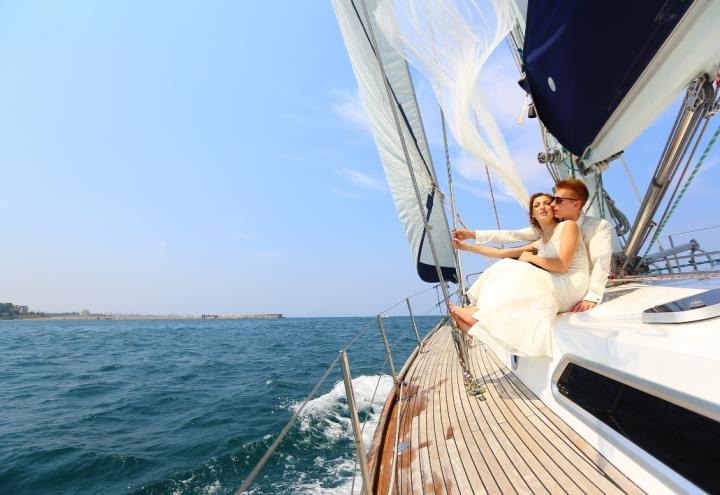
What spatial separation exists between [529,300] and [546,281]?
9.4 inches

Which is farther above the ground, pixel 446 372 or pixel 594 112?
pixel 594 112

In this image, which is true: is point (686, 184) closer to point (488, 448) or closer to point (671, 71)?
point (671, 71)

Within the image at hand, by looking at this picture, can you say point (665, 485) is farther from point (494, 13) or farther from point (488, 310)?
point (494, 13)

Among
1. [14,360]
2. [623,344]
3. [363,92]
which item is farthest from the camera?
[14,360]

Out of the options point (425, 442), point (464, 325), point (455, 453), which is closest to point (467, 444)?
point (455, 453)

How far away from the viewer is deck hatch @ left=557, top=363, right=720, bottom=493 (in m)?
1.41

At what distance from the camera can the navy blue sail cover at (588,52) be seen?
6.05 ft

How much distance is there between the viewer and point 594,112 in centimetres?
243

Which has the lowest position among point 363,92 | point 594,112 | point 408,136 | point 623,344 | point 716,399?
point 716,399

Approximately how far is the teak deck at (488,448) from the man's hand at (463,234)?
4.28 feet

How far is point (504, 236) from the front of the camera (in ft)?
11.1

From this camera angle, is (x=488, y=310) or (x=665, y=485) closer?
(x=665, y=485)

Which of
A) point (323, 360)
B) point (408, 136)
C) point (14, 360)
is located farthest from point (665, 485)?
point (14, 360)

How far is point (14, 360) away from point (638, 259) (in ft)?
69.4
